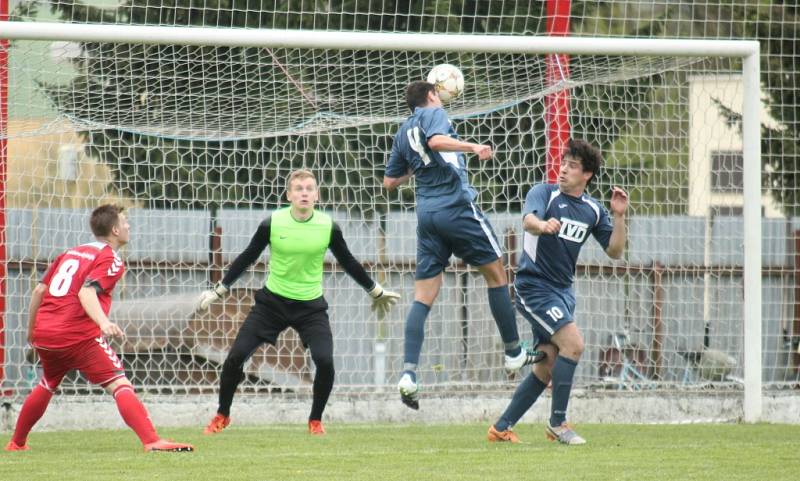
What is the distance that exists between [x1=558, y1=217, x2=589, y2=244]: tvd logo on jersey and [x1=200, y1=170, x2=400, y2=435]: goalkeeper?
150cm

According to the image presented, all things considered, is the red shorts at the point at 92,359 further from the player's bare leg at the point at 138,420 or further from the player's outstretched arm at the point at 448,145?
the player's outstretched arm at the point at 448,145

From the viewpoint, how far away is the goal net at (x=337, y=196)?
10555 mm

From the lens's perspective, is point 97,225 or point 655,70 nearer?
point 97,225

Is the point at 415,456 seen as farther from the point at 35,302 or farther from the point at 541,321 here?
the point at 35,302

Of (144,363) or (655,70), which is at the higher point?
(655,70)

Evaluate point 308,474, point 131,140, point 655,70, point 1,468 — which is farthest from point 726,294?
point 1,468

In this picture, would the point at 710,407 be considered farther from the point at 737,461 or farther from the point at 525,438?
the point at 737,461

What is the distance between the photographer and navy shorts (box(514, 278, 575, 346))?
8.25 meters

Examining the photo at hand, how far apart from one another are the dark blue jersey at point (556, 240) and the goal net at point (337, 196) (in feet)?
7.94

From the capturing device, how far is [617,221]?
27.1 feet

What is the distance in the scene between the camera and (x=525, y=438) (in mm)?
9133

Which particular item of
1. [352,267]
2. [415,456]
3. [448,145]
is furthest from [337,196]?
[415,456]

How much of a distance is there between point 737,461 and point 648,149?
6.14 meters

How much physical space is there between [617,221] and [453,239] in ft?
3.63
